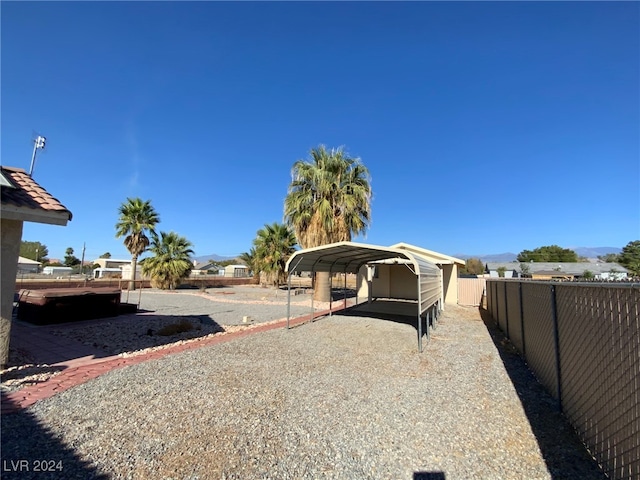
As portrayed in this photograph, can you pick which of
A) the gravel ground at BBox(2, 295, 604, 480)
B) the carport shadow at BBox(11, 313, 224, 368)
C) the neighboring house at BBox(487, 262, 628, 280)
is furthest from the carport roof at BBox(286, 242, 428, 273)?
the neighboring house at BBox(487, 262, 628, 280)

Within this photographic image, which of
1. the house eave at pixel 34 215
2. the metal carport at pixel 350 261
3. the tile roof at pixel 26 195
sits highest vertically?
the tile roof at pixel 26 195

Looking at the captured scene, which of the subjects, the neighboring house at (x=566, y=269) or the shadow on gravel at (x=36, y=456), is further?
the neighboring house at (x=566, y=269)

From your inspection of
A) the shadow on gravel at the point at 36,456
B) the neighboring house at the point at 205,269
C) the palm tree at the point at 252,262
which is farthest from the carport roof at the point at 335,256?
the neighboring house at the point at 205,269

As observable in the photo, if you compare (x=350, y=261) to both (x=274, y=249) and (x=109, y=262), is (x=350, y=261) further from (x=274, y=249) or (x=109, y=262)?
(x=109, y=262)

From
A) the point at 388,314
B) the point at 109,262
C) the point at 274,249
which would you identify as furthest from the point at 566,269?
the point at 109,262

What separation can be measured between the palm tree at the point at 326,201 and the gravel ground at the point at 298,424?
438 inches

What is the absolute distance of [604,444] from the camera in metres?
2.90

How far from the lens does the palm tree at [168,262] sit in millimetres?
25797

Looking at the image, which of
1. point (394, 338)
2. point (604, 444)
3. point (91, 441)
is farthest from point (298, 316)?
point (604, 444)

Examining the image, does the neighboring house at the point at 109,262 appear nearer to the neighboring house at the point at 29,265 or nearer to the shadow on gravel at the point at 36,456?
the neighboring house at the point at 29,265

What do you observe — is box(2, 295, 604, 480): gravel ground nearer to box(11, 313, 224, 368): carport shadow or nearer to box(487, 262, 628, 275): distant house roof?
box(11, 313, 224, 368): carport shadow

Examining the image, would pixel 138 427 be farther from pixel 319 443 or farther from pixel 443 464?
pixel 443 464

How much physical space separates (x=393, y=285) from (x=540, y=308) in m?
14.8

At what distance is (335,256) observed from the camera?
11273 mm
